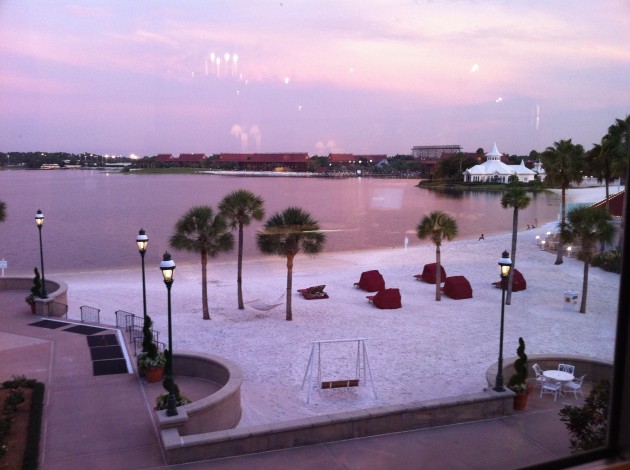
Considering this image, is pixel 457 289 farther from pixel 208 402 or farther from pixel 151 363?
pixel 208 402

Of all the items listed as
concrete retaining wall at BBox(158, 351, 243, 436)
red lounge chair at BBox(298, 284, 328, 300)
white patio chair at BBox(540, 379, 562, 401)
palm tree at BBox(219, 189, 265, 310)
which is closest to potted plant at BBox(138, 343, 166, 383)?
concrete retaining wall at BBox(158, 351, 243, 436)

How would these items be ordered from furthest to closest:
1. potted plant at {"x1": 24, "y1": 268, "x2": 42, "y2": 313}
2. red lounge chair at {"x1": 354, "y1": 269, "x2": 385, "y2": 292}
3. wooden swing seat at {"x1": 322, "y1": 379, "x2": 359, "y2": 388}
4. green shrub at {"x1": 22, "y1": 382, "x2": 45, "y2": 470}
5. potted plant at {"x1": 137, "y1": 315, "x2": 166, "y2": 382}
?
red lounge chair at {"x1": 354, "y1": 269, "x2": 385, "y2": 292}, potted plant at {"x1": 24, "y1": 268, "x2": 42, "y2": 313}, wooden swing seat at {"x1": 322, "y1": 379, "x2": 359, "y2": 388}, potted plant at {"x1": 137, "y1": 315, "x2": 166, "y2": 382}, green shrub at {"x1": 22, "y1": 382, "x2": 45, "y2": 470}

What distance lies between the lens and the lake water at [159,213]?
34.7 meters

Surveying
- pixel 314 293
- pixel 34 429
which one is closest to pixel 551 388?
pixel 34 429

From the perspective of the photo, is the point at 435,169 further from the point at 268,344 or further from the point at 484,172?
the point at 268,344

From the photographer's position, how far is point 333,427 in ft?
19.7

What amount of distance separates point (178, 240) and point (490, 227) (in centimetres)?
4503

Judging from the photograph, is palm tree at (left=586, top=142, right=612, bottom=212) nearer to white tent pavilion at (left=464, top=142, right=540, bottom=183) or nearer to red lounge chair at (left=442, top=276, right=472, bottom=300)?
red lounge chair at (left=442, top=276, right=472, bottom=300)

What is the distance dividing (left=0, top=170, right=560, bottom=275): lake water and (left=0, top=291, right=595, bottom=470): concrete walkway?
1366cm

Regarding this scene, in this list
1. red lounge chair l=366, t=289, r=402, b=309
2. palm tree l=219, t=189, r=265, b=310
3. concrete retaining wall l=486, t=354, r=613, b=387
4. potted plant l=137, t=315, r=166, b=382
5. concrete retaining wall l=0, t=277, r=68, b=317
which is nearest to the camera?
potted plant l=137, t=315, r=166, b=382

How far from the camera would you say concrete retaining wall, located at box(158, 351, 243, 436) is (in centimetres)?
616

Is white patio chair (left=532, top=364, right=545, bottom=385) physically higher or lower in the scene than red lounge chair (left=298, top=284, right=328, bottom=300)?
higher

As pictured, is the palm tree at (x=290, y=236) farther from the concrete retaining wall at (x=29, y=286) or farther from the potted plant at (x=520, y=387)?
the potted plant at (x=520, y=387)

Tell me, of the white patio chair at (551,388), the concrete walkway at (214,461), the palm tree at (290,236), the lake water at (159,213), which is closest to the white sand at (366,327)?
the white patio chair at (551,388)
